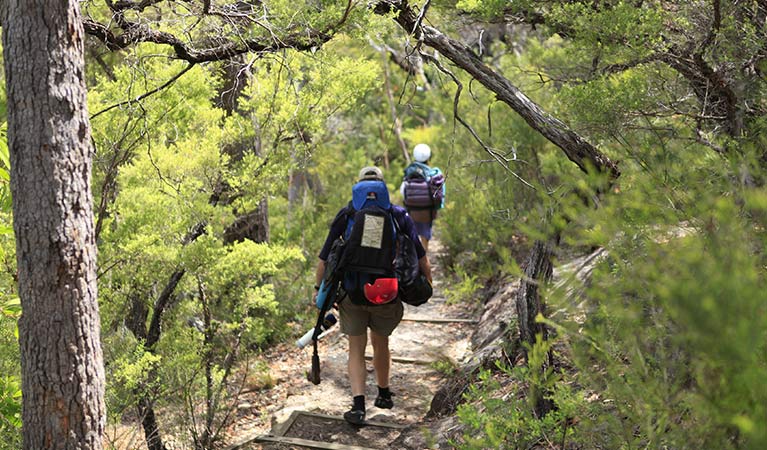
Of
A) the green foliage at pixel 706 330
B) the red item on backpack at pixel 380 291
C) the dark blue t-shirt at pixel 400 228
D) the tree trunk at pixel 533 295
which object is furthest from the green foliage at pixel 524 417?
the dark blue t-shirt at pixel 400 228

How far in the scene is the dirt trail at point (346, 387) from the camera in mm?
5586

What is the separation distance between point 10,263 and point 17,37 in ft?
7.97

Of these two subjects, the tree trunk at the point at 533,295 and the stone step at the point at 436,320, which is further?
the stone step at the point at 436,320

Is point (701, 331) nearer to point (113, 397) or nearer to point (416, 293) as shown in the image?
point (416, 293)

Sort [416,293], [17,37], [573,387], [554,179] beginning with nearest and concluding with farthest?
[17,37], [573,387], [416,293], [554,179]

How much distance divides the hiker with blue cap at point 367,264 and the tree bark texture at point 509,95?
44.0 inches

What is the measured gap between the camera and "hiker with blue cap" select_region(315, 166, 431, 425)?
5195mm

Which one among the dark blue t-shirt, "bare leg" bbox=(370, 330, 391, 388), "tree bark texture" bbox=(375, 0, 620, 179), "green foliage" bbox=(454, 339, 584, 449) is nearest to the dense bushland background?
"green foliage" bbox=(454, 339, 584, 449)

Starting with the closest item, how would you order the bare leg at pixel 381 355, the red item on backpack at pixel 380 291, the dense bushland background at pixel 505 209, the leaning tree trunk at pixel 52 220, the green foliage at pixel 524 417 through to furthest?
the dense bushland background at pixel 505 209 < the leaning tree trunk at pixel 52 220 < the green foliage at pixel 524 417 < the red item on backpack at pixel 380 291 < the bare leg at pixel 381 355

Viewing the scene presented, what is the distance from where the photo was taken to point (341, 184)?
1200 cm

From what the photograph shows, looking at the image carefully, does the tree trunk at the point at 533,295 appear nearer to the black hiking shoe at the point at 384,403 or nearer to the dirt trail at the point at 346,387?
the dirt trail at the point at 346,387

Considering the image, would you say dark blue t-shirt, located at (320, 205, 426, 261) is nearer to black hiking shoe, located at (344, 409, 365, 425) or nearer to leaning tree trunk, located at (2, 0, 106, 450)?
black hiking shoe, located at (344, 409, 365, 425)

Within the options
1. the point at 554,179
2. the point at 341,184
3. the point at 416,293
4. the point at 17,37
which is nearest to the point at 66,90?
the point at 17,37

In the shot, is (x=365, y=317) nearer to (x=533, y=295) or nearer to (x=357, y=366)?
(x=357, y=366)
